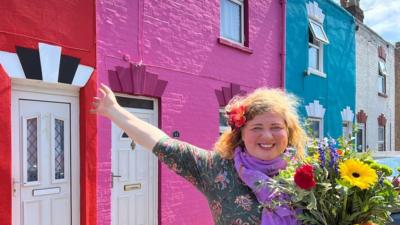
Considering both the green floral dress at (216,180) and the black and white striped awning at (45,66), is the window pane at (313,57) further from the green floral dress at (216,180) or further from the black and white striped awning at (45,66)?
the green floral dress at (216,180)

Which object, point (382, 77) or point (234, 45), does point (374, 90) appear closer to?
point (382, 77)

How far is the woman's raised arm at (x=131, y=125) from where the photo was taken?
96.5 inches

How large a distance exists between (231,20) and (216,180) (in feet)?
20.1

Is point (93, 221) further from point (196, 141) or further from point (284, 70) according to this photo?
point (284, 70)

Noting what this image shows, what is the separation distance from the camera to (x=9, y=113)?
14.6 feet

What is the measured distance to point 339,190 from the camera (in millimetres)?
1862

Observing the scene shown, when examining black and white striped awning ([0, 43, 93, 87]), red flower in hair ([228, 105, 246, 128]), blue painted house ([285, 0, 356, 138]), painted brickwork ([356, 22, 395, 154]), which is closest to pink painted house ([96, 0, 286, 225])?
black and white striped awning ([0, 43, 93, 87])

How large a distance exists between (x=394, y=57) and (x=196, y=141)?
12.3m

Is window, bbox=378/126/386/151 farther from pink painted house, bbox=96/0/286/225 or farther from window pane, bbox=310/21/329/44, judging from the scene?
pink painted house, bbox=96/0/286/225

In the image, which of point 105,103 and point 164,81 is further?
point 164,81

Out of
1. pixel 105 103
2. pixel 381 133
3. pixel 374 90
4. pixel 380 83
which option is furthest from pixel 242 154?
pixel 381 133

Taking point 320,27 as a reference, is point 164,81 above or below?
below

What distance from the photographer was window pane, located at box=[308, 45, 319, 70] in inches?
420

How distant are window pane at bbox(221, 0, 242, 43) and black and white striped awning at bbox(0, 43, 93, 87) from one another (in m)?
3.30
